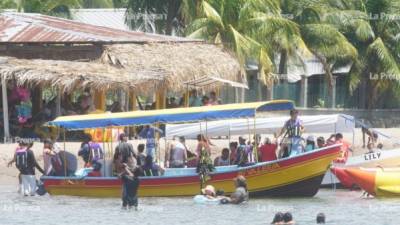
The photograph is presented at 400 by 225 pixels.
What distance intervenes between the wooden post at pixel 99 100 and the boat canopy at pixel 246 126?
5.33 metres

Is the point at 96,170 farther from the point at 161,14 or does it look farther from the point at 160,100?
the point at 161,14

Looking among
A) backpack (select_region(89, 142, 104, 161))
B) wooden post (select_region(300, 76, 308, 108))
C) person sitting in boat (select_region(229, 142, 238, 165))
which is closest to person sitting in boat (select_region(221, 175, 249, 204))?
person sitting in boat (select_region(229, 142, 238, 165))

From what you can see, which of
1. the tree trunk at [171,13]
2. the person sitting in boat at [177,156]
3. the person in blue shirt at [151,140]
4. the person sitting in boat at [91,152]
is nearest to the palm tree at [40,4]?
the tree trunk at [171,13]

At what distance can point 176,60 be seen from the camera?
3844 centimetres

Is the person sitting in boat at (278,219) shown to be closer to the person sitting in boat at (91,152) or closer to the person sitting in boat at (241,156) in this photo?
the person sitting in boat at (241,156)

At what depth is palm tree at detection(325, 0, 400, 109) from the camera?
48781mm

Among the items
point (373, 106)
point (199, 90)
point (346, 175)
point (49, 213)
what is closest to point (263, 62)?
point (199, 90)

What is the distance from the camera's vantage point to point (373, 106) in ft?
172

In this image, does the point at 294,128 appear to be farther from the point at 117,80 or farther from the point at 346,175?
the point at 117,80

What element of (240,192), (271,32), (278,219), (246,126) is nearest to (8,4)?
(271,32)

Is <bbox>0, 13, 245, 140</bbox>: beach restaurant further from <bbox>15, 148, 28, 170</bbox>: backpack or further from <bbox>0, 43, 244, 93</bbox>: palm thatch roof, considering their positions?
<bbox>15, 148, 28, 170</bbox>: backpack

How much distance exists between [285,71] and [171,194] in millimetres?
22819

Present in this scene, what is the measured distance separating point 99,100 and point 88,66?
187 cm

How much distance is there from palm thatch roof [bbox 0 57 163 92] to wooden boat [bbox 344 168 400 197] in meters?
7.74
